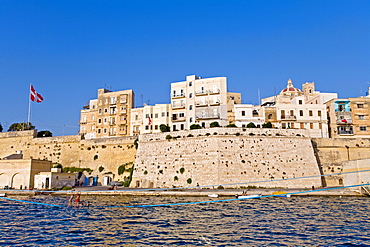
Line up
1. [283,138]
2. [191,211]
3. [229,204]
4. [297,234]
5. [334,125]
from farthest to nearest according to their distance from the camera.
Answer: [334,125] < [283,138] < [229,204] < [191,211] < [297,234]

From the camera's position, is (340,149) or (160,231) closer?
(160,231)

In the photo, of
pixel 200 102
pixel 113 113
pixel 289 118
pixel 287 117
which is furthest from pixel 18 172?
pixel 289 118

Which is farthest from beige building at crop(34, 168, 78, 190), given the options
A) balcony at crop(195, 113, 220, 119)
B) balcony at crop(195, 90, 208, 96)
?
balcony at crop(195, 90, 208, 96)

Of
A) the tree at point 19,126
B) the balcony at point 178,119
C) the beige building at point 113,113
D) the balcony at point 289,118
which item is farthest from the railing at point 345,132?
the tree at point 19,126

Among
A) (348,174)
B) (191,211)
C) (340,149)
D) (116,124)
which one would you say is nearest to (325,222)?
(191,211)

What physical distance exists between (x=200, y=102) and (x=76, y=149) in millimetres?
20022

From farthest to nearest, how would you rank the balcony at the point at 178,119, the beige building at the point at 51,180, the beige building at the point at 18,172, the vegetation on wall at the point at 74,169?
the balcony at the point at 178,119 → the vegetation on wall at the point at 74,169 → the beige building at the point at 18,172 → the beige building at the point at 51,180

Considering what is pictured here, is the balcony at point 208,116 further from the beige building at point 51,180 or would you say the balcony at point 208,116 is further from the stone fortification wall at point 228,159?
the beige building at point 51,180

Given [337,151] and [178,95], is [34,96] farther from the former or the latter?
[337,151]

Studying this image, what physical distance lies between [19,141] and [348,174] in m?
48.8

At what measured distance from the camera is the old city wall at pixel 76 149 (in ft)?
160

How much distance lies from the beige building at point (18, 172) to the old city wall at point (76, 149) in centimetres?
874

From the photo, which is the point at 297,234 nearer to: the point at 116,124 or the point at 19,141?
the point at 116,124

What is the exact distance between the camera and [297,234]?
1562cm
